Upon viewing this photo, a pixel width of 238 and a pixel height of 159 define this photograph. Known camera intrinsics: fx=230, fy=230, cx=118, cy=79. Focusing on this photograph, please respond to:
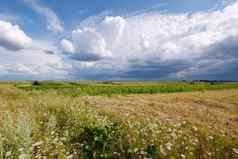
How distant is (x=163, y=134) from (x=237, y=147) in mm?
1593

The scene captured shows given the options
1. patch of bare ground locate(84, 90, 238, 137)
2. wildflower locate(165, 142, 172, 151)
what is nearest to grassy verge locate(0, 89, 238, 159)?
wildflower locate(165, 142, 172, 151)

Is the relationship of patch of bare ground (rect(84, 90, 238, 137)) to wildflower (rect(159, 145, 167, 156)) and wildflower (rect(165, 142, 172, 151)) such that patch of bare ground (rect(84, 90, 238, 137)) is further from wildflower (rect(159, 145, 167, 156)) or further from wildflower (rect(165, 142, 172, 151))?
wildflower (rect(159, 145, 167, 156))

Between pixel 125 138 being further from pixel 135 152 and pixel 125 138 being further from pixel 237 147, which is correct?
pixel 237 147

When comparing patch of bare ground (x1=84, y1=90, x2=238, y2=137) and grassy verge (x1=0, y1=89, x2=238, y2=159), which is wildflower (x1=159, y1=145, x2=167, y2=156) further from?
patch of bare ground (x1=84, y1=90, x2=238, y2=137)

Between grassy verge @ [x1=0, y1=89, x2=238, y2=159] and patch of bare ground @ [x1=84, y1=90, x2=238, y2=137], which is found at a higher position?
grassy verge @ [x1=0, y1=89, x2=238, y2=159]

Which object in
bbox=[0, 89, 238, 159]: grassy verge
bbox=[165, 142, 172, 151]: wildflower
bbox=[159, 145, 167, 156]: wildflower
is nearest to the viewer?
bbox=[0, 89, 238, 159]: grassy verge

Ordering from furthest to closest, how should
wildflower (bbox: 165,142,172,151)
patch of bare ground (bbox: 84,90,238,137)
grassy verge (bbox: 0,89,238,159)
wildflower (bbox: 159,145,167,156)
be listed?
patch of bare ground (bbox: 84,90,238,137)
wildflower (bbox: 165,142,172,151)
wildflower (bbox: 159,145,167,156)
grassy verge (bbox: 0,89,238,159)

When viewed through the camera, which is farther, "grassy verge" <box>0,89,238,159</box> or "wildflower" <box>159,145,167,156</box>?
"wildflower" <box>159,145,167,156</box>

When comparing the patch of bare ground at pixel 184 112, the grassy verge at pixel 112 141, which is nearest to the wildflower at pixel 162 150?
the grassy verge at pixel 112 141

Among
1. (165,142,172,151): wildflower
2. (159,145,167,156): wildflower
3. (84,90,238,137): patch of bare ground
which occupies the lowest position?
(84,90,238,137): patch of bare ground

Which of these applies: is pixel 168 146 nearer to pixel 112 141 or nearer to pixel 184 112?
pixel 112 141

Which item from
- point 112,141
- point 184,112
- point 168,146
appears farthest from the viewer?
point 184,112

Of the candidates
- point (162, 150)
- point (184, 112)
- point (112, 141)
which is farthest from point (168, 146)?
point (184, 112)

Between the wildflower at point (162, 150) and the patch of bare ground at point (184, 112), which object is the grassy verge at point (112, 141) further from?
the patch of bare ground at point (184, 112)
